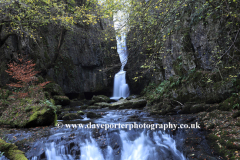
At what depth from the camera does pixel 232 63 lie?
24.3 feet

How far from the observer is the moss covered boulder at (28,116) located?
6.38m

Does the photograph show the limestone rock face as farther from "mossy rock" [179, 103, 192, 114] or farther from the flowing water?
the flowing water

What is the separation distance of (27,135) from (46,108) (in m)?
1.48

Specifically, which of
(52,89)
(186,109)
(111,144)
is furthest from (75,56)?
(111,144)

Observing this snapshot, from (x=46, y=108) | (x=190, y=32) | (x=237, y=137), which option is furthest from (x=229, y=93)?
(x=46, y=108)

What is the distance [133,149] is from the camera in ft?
17.8

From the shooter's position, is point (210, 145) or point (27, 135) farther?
point (27, 135)

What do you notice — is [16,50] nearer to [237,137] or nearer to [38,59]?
[38,59]

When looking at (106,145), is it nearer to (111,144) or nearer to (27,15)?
(111,144)

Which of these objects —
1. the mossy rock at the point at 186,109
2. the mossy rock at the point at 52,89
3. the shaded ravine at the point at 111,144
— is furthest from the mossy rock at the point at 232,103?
the mossy rock at the point at 52,89

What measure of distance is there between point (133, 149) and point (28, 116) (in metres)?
4.97

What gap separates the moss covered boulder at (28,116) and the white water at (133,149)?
2.06m

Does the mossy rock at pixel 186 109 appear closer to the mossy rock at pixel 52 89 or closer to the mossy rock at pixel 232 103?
the mossy rock at pixel 232 103

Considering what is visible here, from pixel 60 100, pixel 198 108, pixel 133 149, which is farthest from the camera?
pixel 60 100
